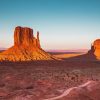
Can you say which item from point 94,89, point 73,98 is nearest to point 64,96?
point 73,98

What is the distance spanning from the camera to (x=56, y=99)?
7.81 m

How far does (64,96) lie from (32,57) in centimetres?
19180

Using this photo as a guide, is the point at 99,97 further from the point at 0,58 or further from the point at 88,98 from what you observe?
the point at 0,58

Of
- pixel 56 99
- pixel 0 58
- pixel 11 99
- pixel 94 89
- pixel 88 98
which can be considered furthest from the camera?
pixel 0 58

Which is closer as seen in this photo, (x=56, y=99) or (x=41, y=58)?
(x=56, y=99)

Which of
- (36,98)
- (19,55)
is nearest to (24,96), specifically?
(36,98)

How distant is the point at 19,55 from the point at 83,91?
188366 mm

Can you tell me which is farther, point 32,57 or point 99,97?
point 32,57

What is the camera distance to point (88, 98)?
27.4 ft

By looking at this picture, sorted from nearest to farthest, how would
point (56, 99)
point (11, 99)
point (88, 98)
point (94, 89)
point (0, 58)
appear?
point (56, 99) → point (88, 98) → point (94, 89) → point (11, 99) → point (0, 58)

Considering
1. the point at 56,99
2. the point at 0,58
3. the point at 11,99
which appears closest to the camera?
the point at 56,99

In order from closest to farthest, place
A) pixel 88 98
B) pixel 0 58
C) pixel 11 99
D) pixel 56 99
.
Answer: pixel 56 99 → pixel 88 98 → pixel 11 99 → pixel 0 58

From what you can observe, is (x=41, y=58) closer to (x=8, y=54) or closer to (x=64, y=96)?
(x=8, y=54)

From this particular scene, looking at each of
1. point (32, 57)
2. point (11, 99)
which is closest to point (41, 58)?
point (32, 57)
